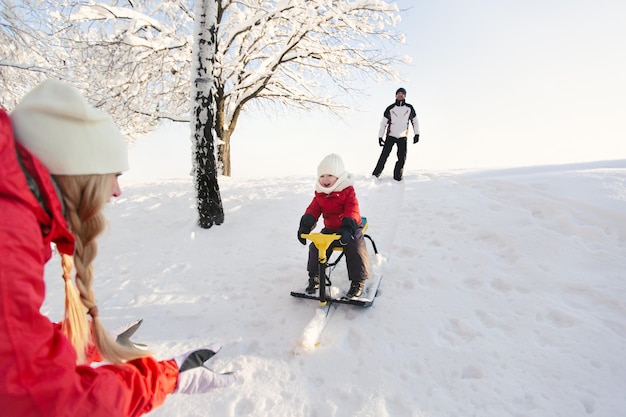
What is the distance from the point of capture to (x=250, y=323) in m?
3.28

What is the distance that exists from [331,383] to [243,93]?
32.6 feet

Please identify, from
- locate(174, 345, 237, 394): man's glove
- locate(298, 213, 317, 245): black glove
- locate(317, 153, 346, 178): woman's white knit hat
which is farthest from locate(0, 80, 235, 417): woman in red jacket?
locate(317, 153, 346, 178): woman's white knit hat

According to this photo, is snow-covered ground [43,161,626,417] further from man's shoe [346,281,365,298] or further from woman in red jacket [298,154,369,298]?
woman in red jacket [298,154,369,298]

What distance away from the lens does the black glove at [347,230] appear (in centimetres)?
327

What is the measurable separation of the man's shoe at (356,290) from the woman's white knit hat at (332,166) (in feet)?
4.04

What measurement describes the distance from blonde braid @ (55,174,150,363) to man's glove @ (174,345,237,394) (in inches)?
10.0

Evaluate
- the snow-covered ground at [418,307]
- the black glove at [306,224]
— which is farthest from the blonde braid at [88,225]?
the black glove at [306,224]

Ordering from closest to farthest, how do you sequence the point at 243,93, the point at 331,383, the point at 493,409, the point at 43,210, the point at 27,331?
the point at 27,331 < the point at 43,210 < the point at 493,409 < the point at 331,383 < the point at 243,93

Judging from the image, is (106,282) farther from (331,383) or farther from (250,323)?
(331,383)

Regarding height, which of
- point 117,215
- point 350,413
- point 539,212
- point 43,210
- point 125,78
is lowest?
point 350,413

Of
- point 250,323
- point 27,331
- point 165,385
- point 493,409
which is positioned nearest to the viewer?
point 27,331

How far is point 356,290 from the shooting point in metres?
3.47

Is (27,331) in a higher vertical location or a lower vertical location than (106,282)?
higher

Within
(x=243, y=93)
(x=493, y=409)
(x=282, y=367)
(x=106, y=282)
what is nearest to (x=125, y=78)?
(x=243, y=93)
